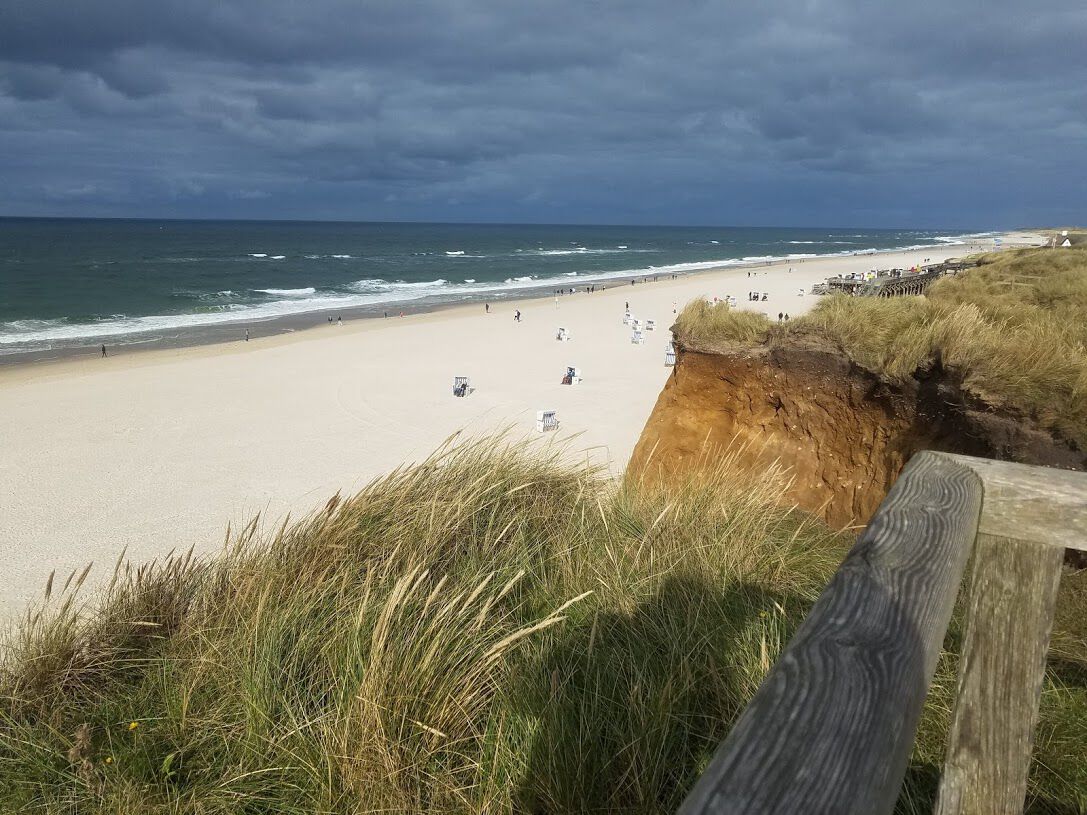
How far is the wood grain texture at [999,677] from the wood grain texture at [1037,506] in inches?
1.0

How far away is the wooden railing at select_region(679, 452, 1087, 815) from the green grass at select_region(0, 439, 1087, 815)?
2.83 feet

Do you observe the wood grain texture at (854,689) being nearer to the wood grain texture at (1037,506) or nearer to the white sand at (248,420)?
the wood grain texture at (1037,506)

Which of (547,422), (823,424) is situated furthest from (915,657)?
(547,422)

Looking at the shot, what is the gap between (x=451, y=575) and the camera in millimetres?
3184

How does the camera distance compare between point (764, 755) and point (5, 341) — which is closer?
point (764, 755)

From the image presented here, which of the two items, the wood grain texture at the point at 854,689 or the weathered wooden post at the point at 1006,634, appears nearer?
the wood grain texture at the point at 854,689

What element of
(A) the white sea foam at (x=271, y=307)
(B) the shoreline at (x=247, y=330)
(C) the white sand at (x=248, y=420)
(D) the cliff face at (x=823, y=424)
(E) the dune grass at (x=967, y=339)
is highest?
(E) the dune grass at (x=967, y=339)

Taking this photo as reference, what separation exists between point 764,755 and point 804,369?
700 centimetres

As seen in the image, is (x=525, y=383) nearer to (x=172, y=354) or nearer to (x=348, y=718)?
(x=172, y=354)

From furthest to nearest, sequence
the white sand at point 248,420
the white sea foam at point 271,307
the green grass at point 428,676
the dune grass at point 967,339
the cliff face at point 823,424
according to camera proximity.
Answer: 1. the white sea foam at point 271,307
2. the white sand at point 248,420
3. the cliff face at point 823,424
4. the dune grass at point 967,339
5. the green grass at point 428,676

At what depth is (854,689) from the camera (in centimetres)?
88

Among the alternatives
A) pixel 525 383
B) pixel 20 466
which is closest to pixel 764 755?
pixel 20 466

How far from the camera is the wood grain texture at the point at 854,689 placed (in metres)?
0.74

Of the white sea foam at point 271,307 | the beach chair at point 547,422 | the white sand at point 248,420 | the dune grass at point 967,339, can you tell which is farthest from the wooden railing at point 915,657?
the white sea foam at point 271,307
